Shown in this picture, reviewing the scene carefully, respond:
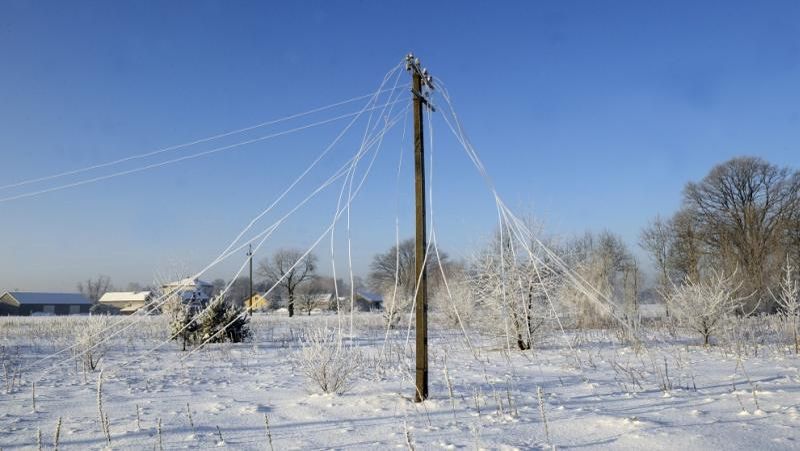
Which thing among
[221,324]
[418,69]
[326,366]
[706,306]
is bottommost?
[326,366]

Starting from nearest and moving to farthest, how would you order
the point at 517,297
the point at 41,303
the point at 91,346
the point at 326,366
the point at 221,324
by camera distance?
1. the point at 326,366
2. the point at 91,346
3. the point at 517,297
4. the point at 221,324
5. the point at 41,303

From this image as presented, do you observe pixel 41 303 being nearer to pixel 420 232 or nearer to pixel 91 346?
pixel 91 346

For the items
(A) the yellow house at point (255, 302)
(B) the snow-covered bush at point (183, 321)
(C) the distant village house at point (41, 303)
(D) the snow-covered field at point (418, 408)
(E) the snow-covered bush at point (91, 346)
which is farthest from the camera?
(C) the distant village house at point (41, 303)

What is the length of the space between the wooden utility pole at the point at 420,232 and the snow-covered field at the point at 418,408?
0.29m

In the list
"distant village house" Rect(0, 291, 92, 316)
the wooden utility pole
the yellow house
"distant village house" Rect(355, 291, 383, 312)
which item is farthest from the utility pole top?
"distant village house" Rect(0, 291, 92, 316)

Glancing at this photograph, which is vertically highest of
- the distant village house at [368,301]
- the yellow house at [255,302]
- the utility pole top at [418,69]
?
the utility pole top at [418,69]

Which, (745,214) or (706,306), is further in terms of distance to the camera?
(745,214)

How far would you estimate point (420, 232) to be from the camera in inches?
283

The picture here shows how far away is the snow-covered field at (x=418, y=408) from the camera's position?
5.43m

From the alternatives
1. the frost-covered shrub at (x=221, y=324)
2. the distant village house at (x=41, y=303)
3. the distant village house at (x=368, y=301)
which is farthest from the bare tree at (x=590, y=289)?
the distant village house at (x=41, y=303)

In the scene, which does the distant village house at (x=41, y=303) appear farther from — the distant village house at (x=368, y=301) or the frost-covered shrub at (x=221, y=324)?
the frost-covered shrub at (x=221, y=324)

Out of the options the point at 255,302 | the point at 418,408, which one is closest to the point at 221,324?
the point at 255,302

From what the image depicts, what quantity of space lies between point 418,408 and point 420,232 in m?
2.37

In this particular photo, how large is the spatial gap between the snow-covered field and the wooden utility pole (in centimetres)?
29
